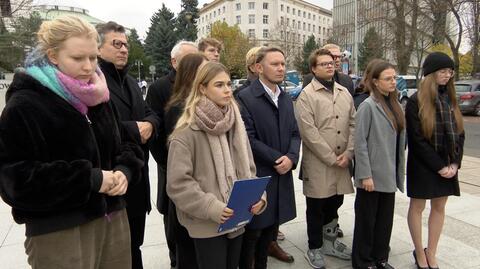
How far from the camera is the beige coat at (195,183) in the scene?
2430 millimetres

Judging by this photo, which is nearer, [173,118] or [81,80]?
[81,80]

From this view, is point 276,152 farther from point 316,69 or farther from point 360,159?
point 316,69

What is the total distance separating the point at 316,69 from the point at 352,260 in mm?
1826

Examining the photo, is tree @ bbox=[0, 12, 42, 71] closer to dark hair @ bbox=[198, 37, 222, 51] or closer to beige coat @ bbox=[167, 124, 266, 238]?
dark hair @ bbox=[198, 37, 222, 51]

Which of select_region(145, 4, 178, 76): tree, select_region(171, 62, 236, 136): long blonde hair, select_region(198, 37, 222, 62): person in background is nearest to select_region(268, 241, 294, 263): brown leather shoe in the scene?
select_region(171, 62, 236, 136): long blonde hair

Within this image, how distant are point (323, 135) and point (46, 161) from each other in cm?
248

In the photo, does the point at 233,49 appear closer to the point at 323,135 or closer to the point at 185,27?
the point at 185,27

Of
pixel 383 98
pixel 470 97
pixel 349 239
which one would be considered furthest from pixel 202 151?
pixel 470 97

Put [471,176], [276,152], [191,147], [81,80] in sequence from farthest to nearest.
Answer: [471,176], [276,152], [191,147], [81,80]

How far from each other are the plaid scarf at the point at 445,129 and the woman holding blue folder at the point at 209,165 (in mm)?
1734

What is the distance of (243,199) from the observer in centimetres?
247

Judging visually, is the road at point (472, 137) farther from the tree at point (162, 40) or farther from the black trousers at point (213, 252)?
the tree at point (162, 40)

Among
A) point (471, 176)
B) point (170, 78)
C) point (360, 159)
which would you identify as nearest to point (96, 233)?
point (170, 78)

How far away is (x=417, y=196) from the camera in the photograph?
11.3 feet
